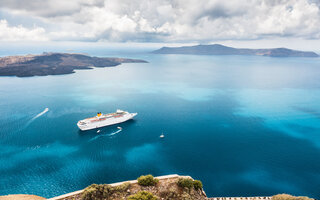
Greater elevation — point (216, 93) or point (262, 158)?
point (216, 93)

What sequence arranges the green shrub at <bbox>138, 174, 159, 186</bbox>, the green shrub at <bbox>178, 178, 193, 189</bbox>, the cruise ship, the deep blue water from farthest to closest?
the cruise ship < the deep blue water < the green shrub at <bbox>138, 174, 159, 186</bbox> < the green shrub at <bbox>178, 178, 193, 189</bbox>

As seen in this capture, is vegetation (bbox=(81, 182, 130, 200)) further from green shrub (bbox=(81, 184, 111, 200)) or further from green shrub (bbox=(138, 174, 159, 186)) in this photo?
green shrub (bbox=(138, 174, 159, 186))

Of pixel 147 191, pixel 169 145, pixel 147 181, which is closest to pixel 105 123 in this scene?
pixel 169 145

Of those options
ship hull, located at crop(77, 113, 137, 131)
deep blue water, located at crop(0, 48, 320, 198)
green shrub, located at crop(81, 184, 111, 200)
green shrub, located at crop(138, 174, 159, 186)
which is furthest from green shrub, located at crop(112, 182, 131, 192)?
ship hull, located at crop(77, 113, 137, 131)

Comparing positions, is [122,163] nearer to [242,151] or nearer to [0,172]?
[0,172]

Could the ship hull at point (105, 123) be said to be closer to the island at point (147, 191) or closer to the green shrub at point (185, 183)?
the island at point (147, 191)

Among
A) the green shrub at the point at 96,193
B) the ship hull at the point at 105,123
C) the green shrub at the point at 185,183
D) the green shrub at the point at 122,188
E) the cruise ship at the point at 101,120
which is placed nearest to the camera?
the green shrub at the point at 96,193

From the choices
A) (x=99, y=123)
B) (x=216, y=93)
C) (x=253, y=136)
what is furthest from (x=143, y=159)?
(x=216, y=93)

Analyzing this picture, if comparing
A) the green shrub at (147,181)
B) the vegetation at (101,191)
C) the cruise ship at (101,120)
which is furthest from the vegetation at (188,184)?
the cruise ship at (101,120)
